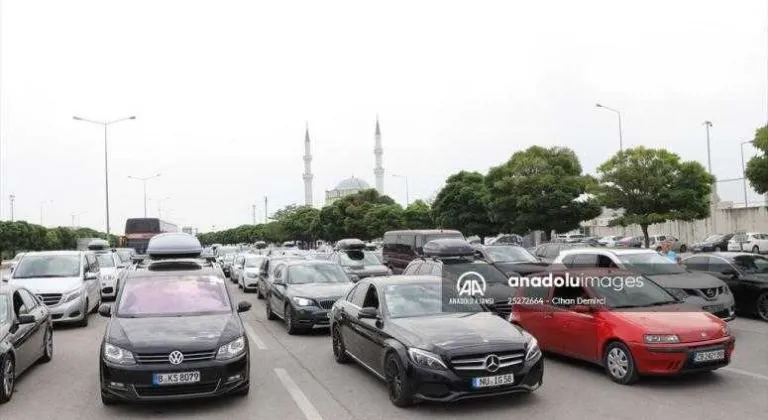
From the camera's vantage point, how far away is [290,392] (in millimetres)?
7777

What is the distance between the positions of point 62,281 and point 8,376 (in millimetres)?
7198

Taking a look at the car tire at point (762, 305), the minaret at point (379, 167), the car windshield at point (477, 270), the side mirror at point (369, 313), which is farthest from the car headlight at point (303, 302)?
the minaret at point (379, 167)

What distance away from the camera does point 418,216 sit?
57062 mm

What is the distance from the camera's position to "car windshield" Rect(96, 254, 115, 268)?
21.3 m

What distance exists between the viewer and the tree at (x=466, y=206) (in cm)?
4278

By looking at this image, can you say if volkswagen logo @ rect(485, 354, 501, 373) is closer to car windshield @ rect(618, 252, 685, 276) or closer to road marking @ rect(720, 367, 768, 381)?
road marking @ rect(720, 367, 768, 381)

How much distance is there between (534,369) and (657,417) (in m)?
1.27

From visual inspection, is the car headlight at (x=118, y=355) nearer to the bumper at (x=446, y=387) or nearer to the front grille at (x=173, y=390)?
the front grille at (x=173, y=390)

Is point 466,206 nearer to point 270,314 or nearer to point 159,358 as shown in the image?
point 270,314

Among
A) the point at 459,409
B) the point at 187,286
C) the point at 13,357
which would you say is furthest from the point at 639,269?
the point at 13,357

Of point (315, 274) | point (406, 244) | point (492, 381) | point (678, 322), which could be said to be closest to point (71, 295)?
point (315, 274)

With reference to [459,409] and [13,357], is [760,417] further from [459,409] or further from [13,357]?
A: [13,357]

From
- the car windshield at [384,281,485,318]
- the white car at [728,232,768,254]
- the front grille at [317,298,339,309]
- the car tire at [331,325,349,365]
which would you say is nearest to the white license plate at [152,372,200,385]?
the car windshield at [384,281,485,318]

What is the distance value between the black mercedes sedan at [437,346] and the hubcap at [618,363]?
56.5 inches
